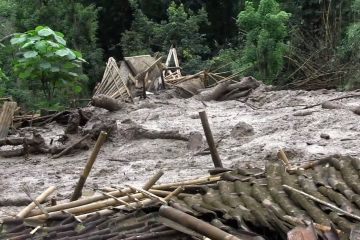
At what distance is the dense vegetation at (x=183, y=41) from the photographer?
11.7m

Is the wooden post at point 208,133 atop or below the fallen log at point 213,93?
atop

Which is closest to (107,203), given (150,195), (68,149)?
(150,195)

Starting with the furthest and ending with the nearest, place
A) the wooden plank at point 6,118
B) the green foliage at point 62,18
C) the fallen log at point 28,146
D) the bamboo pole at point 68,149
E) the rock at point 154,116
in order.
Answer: the green foliage at point 62,18, the rock at point 154,116, the wooden plank at point 6,118, the fallen log at point 28,146, the bamboo pole at point 68,149

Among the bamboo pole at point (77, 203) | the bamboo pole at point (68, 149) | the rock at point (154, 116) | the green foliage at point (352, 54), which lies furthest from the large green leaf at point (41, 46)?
the bamboo pole at point (77, 203)

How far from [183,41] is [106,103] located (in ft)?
27.7

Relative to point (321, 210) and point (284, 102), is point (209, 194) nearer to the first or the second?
point (321, 210)

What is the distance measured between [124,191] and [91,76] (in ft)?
47.7

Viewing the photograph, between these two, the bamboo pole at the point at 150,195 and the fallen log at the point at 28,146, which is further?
the fallen log at the point at 28,146

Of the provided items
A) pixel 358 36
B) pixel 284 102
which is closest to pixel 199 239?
pixel 284 102

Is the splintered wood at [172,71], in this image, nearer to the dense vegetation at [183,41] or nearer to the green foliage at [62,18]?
the dense vegetation at [183,41]

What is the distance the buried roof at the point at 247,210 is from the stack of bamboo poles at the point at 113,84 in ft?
25.5

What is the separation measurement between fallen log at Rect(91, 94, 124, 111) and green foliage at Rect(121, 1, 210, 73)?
741 centimetres

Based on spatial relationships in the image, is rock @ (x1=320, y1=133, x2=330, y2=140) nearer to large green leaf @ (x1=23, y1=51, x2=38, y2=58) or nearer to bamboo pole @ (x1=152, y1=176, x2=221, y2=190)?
bamboo pole @ (x1=152, y1=176, x2=221, y2=190)

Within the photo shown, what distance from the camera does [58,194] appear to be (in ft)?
20.1
